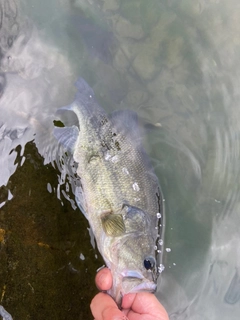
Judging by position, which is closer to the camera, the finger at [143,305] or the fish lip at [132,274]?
the finger at [143,305]

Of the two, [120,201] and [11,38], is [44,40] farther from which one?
[120,201]

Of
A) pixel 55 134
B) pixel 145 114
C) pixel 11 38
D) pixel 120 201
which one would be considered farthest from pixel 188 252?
pixel 11 38

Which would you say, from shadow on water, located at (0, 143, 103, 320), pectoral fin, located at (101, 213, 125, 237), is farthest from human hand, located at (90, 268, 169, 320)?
shadow on water, located at (0, 143, 103, 320)

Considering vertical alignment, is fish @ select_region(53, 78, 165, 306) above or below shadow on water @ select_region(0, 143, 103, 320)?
above

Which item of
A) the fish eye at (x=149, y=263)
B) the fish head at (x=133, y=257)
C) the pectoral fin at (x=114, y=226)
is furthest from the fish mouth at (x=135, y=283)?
the pectoral fin at (x=114, y=226)

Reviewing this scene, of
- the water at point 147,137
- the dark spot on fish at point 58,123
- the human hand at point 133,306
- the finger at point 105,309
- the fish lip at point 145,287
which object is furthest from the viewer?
the dark spot on fish at point 58,123

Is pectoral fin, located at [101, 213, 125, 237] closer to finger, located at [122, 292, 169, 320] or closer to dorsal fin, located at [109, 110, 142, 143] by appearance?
finger, located at [122, 292, 169, 320]

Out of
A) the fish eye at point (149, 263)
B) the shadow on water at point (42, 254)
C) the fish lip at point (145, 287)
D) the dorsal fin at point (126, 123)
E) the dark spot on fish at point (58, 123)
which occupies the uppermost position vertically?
the dorsal fin at point (126, 123)

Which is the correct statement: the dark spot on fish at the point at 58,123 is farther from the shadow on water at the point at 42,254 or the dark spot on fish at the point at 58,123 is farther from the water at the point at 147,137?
the shadow on water at the point at 42,254
